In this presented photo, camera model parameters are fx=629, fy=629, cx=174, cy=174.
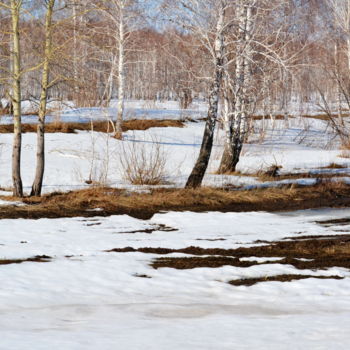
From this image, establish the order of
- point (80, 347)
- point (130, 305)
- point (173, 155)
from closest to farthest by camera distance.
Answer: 1. point (80, 347)
2. point (130, 305)
3. point (173, 155)

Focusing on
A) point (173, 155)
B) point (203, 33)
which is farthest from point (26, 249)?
point (173, 155)

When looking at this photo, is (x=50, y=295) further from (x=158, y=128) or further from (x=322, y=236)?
(x=158, y=128)

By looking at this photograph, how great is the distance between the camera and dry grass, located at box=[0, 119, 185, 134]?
22984 mm

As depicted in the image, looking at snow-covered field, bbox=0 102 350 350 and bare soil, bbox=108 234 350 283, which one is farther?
bare soil, bbox=108 234 350 283

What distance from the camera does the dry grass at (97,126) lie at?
75.4ft

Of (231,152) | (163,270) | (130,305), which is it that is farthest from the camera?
(231,152)

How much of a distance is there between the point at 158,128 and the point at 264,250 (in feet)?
61.4

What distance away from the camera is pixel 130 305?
5.38 meters

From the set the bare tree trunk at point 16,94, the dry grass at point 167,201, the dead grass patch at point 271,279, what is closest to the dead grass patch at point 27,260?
the dead grass patch at point 271,279

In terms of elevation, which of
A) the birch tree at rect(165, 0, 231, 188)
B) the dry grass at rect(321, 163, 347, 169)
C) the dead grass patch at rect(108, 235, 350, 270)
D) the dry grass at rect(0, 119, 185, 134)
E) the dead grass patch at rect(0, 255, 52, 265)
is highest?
the birch tree at rect(165, 0, 231, 188)

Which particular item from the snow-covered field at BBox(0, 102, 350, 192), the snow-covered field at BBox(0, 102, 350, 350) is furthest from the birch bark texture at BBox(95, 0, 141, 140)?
the snow-covered field at BBox(0, 102, 350, 350)

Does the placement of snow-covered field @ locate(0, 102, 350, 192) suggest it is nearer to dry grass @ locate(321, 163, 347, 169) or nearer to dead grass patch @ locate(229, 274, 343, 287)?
dry grass @ locate(321, 163, 347, 169)

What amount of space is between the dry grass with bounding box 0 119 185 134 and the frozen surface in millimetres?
14194

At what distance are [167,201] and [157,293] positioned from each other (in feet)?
20.1
